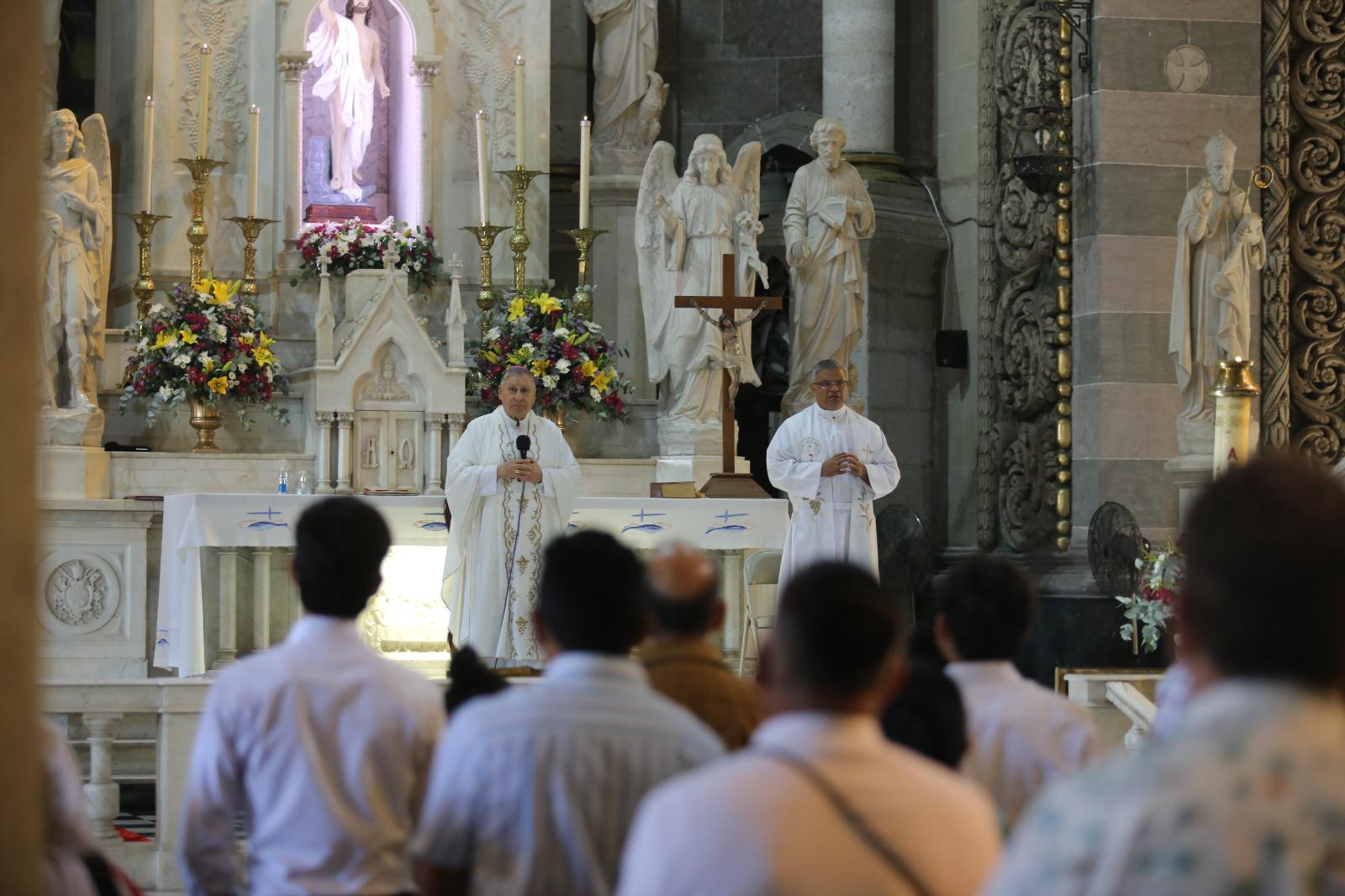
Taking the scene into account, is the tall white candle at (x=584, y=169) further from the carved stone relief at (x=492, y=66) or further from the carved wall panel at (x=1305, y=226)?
the carved wall panel at (x=1305, y=226)

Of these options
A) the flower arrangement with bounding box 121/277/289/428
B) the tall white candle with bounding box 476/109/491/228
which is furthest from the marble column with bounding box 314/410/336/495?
the tall white candle with bounding box 476/109/491/228

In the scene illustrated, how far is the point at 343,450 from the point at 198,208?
1.85 m

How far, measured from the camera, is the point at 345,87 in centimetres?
1244

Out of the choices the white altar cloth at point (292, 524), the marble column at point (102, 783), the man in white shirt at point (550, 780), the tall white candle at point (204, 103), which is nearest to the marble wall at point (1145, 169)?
the white altar cloth at point (292, 524)

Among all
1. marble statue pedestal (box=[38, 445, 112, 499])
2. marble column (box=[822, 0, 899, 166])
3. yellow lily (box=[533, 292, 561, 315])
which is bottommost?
marble statue pedestal (box=[38, 445, 112, 499])

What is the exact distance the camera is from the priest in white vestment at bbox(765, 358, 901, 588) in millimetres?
9688

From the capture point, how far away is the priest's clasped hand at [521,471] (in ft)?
30.4

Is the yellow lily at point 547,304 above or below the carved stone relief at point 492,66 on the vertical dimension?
below

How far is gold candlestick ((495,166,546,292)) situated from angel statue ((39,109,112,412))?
2.46 meters

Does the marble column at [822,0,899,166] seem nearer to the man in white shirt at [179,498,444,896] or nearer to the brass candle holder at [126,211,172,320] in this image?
the brass candle holder at [126,211,172,320]

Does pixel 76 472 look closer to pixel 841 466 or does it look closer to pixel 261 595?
pixel 261 595

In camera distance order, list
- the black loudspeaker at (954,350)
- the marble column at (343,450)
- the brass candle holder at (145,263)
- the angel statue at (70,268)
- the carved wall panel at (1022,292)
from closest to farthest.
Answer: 1. the angel statue at (70,268)
2. the marble column at (343,450)
3. the brass candle holder at (145,263)
4. the carved wall panel at (1022,292)
5. the black loudspeaker at (954,350)

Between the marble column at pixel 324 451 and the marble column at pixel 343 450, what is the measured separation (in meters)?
0.04

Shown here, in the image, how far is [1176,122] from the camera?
42.0ft
